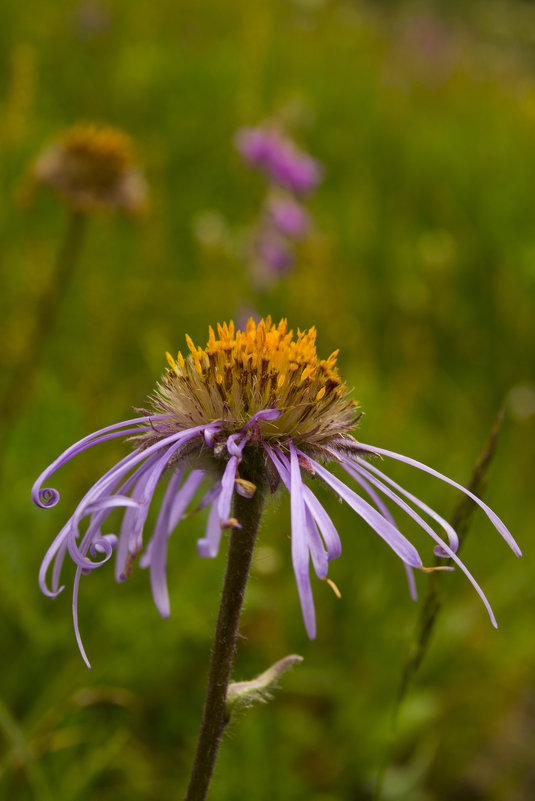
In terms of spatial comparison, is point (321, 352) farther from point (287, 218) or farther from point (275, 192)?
point (275, 192)

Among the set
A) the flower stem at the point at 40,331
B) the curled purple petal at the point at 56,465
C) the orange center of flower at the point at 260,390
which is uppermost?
the flower stem at the point at 40,331

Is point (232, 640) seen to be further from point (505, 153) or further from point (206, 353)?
point (505, 153)

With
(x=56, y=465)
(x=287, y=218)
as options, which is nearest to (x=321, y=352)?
(x=287, y=218)

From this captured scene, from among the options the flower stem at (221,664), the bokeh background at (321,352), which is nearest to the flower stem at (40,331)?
the bokeh background at (321,352)

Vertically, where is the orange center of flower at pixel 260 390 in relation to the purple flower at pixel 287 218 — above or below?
below

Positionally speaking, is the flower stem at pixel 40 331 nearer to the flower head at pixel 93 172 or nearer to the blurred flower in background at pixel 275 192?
the flower head at pixel 93 172

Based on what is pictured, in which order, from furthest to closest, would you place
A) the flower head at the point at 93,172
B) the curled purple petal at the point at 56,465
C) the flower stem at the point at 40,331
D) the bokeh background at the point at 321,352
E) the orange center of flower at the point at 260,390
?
the flower head at the point at 93,172 < the flower stem at the point at 40,331 < the bokeh background at the point at 321,352 < the orange center of flower at the point at 260,390 < the curled purple petal at the point at 56,465

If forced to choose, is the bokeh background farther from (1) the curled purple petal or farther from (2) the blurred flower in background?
(1) the curled purple petal

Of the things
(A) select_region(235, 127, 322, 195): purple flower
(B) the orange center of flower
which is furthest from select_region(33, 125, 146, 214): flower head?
(B) the orange center of flower
